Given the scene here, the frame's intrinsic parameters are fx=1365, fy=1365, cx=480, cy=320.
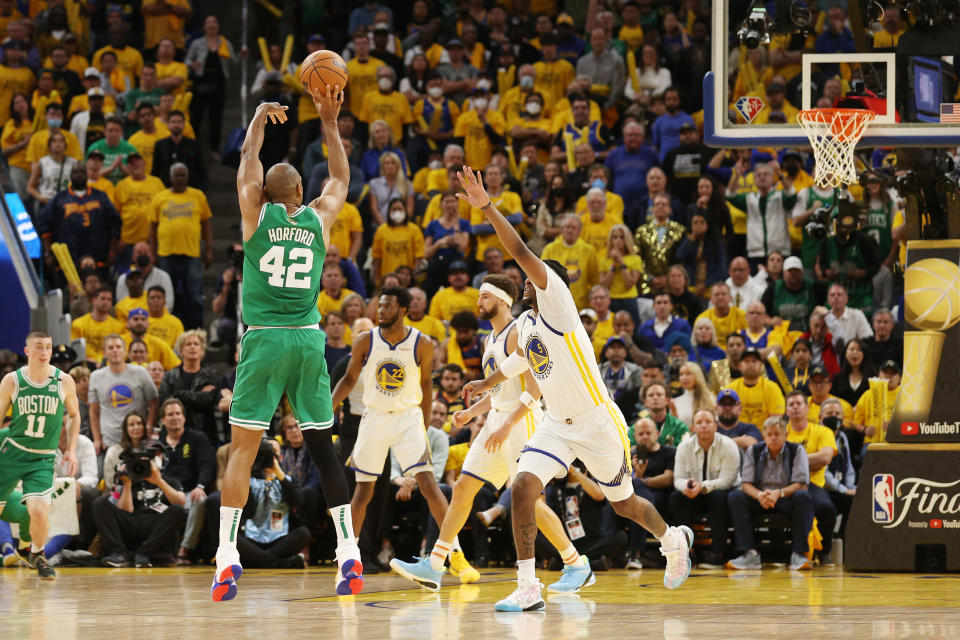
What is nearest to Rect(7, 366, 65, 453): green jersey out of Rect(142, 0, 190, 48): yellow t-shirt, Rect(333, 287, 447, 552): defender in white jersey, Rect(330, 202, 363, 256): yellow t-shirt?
Rect(333, 287, 447, 552): defender in white jersey

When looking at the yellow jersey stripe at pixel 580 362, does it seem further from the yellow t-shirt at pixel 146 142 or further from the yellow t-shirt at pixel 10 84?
the yellow t-shirt at pixel 10 84

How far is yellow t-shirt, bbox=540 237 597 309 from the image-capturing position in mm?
16562

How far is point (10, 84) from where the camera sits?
69.3 feet

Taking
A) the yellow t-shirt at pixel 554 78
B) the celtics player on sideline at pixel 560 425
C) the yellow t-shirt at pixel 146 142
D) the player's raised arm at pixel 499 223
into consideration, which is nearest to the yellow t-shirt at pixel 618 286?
the yellow t-shirt at pixel 554 78

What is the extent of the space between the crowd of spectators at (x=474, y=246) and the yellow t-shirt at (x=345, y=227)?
39 mm

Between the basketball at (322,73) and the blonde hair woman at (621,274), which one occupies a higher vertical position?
the basketball at (322,73)

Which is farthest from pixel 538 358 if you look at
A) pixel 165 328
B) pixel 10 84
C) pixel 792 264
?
pixel 10 84

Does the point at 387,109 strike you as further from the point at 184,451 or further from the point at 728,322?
the point at 184,451

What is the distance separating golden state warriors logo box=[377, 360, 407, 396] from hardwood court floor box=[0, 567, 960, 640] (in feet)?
5.40

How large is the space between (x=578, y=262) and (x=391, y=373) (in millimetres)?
5262

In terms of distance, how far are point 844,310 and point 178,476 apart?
760 centimetres

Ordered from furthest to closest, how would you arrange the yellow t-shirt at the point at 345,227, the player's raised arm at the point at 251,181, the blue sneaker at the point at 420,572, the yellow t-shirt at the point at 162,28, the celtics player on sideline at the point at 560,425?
1. the yellow t-shirt at the point at 162,28
2. the yellow t-shirt at the point at 345,227
3. the blue sneaker at the point at 420,572
4. the celtics player on sideline at the point at 560,425
5. the player's raised arm at the point at 251,181

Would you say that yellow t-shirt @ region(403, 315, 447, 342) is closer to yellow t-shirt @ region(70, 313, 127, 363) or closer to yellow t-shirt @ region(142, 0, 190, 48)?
yellow t-shirt @ region(70, 313, 127, 363)

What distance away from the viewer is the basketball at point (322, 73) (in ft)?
27.9
